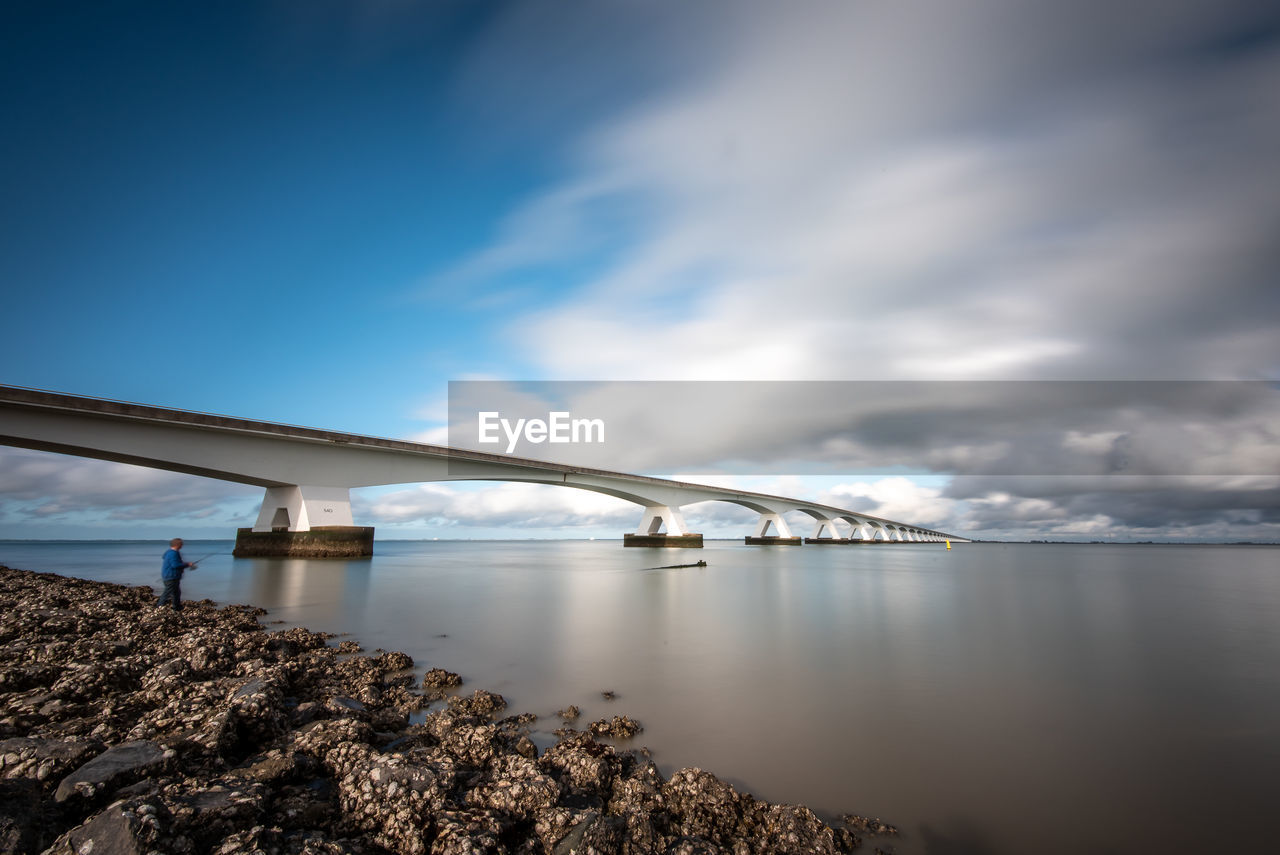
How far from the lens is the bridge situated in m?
22.8

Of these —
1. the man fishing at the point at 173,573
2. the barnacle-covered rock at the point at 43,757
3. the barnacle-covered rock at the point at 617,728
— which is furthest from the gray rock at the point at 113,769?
the man fishing at the point at 173,573

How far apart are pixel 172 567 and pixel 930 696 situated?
1390 centimetres

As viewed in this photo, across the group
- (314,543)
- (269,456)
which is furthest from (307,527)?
(269,456)

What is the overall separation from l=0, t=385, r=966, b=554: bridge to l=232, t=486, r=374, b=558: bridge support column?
0.19 ft

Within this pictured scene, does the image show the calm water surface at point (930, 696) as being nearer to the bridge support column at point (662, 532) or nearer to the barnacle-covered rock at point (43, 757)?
the barnacle-covered rock at point (43, 757)

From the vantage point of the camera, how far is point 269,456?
2928 centimetres

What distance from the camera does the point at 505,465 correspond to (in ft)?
133

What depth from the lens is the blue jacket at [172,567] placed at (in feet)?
37.9

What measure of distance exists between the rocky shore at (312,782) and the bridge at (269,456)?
23832mm

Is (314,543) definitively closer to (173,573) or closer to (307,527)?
(307,527)

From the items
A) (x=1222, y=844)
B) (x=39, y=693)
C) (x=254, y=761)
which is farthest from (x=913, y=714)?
(x=39, y=693)

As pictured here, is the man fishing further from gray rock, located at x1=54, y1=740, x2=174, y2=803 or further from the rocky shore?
gray rock, located at x1=54, y1=740, x2=174, y2=803

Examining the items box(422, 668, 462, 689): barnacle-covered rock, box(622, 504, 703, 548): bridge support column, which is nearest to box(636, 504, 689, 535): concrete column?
box(622, 504, 703, 548): bridge support column

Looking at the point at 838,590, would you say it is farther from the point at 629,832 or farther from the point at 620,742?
the point at 629,832
